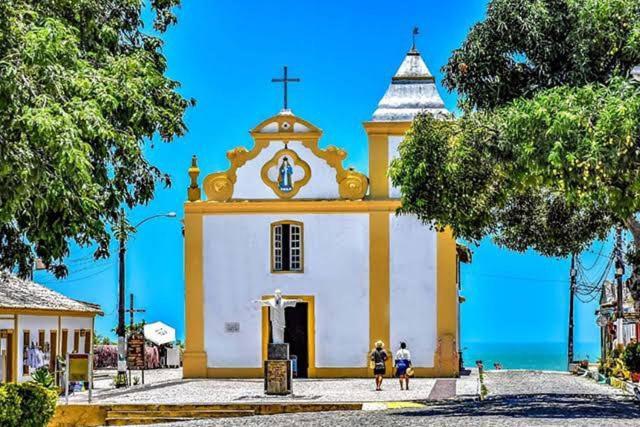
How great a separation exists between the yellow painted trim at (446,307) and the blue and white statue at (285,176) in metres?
4.82

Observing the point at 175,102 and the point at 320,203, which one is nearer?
the point at 175,102

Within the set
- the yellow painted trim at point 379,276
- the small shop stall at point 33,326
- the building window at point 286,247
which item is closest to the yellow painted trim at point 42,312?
the small shop stall at point 33,326

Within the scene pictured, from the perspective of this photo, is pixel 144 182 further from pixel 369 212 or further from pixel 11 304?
pixel 369 212

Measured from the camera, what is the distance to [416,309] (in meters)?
41.4

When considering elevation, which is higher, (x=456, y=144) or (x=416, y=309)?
(x=456, y=144)

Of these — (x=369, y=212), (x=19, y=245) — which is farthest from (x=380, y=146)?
(x=19, y=245)

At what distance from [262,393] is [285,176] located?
1093cm

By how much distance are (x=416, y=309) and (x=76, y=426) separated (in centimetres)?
1768

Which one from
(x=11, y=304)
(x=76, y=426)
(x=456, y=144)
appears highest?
(x=456, y=144)

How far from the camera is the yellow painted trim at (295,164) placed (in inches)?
1656

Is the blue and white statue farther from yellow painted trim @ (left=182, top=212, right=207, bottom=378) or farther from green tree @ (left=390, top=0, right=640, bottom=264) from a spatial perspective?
green tree @ (left=390, top=0, right=640, bottom=264)

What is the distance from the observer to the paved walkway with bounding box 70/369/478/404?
29.5 m

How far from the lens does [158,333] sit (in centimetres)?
5766

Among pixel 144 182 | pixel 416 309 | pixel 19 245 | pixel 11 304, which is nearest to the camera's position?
pixel 19 245
